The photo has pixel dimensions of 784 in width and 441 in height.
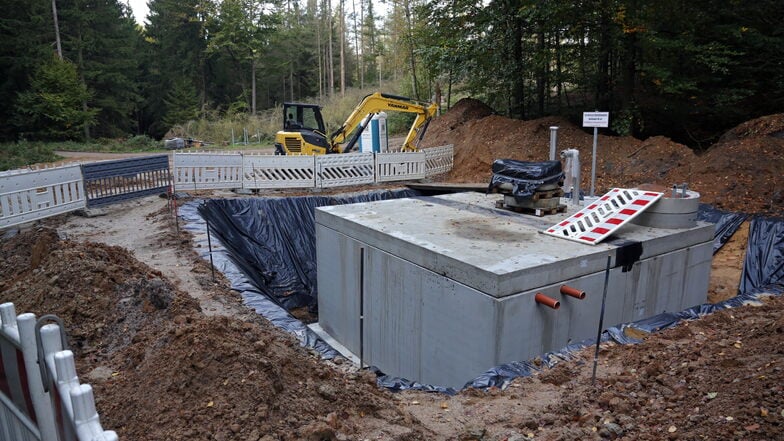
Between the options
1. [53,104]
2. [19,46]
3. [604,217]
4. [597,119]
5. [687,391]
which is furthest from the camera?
[53,104]

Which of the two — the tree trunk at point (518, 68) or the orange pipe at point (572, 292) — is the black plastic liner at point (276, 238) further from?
the tree trunk at point (518, 68)

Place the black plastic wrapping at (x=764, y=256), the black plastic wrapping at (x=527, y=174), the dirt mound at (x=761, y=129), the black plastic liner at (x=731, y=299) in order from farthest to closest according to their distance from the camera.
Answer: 1. the dirt mound at (x=761, y=129)
2. the black plastic wrapping at (x=764, y=256)
3. the black plastic wrapping at (x=527, y=174)
4. the black plastic liner at (x=731, y=299)

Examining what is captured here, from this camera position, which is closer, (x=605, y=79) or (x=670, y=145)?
(x=670, y=145)

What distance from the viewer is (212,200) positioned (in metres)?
12.2

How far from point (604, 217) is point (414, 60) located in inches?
1008

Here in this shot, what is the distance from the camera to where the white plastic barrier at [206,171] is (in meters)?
13.0

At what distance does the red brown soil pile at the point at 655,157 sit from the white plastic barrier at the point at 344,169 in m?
3.42

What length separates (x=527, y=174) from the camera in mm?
8625


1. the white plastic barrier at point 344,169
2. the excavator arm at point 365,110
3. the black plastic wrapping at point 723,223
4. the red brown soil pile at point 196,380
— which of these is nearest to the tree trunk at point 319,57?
the excavator arm at point 365,110

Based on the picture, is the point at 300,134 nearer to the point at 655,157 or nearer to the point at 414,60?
the point at 655,157

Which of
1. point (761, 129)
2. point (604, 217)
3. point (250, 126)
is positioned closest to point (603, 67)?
point (761, 129)

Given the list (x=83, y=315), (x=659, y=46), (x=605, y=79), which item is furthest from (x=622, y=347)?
(x=605, y=79)

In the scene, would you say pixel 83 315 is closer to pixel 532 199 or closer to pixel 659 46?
pixel 532 199

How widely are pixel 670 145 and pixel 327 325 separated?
34.7 feet
